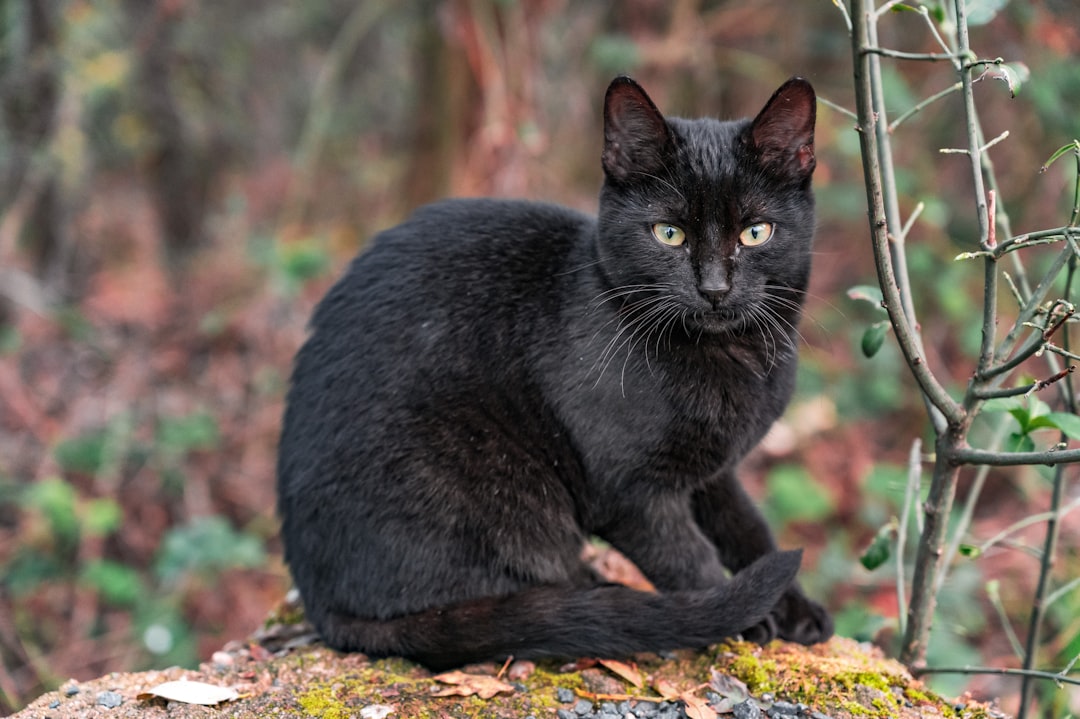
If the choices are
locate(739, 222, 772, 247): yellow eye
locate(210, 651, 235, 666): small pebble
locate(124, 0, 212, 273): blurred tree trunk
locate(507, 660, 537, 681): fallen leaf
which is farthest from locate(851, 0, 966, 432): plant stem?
locate(124, 0, 212, 273): blurred tree trunk

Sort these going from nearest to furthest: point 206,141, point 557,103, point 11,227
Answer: point 11,227, point 557,103, point 206,141

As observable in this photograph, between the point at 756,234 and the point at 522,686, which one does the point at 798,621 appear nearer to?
the point at 522,686

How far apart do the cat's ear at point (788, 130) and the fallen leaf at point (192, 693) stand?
1.85 meters

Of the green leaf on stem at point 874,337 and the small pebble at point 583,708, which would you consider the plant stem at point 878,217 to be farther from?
the small pebble at point 583,708

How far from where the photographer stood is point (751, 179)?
7.13 ft

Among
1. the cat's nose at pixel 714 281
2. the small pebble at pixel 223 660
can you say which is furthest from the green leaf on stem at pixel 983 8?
the small pebble at pixel 223 660

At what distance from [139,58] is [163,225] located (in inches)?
55.5

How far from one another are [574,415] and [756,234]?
0.66 meters

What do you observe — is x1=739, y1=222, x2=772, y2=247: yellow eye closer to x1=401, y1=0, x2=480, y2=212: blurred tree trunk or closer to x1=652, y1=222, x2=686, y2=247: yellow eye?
x1=652, y1=222, x2=686, y2=247: yellow eye

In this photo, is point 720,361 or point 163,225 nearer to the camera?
point 720,361

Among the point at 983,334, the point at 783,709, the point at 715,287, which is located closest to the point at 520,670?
the point at 783,709

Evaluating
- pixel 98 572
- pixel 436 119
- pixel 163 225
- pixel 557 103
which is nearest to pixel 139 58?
pixel 163 225

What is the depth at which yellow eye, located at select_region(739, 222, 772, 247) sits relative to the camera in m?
2.18

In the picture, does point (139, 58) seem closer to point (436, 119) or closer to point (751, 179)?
point (436, 119)
